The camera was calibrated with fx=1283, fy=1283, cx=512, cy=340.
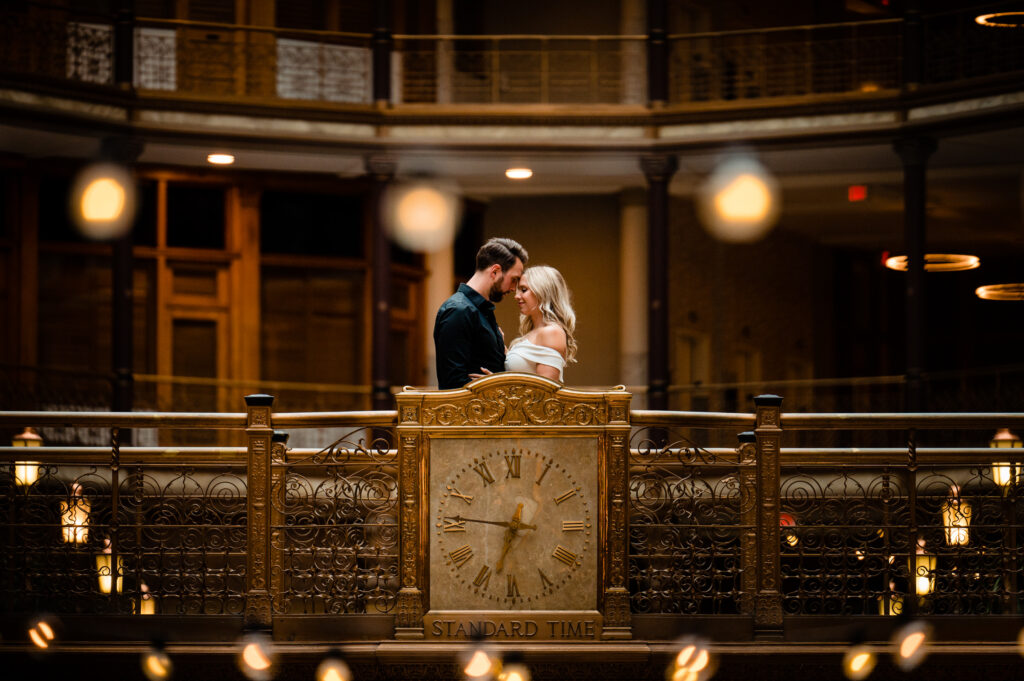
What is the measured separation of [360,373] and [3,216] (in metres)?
4.78

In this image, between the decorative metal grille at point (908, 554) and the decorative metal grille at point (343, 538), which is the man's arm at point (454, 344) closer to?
the decorative metal grille at point (343, 538)

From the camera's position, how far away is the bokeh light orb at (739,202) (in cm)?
1727

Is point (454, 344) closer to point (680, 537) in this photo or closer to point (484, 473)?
point (484, 473)

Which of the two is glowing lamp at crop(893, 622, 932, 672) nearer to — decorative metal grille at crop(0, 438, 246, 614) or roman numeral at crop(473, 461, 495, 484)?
roman numeral at crop(473, 461, 495, 484)

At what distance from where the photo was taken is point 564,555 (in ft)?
21.8

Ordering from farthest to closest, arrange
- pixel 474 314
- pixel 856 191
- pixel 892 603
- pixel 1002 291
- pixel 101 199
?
pixel 856 191
pixel 101 199
pixel 1002 291
pixel 892 603
pixel 474 314

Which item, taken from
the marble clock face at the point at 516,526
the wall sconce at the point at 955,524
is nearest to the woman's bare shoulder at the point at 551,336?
the marble clock face at the point at 516,526

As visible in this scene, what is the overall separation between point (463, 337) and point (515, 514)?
3.17 feet

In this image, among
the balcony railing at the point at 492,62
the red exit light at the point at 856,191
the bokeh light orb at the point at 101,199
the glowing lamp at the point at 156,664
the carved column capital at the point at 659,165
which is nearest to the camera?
the glowing lamp at the point at 156,664

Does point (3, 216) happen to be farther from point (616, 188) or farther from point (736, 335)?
point (736, 335)

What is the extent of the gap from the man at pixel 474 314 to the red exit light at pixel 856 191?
39.1 feet

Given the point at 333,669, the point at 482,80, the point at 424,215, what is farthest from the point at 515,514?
the point at 482,80

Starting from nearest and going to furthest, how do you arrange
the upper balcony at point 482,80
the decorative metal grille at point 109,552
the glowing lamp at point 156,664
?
1. the glowing lamp at point 156,664
2. the decorative metal grille at point 109,552
3. the upper balcony at point 482,80

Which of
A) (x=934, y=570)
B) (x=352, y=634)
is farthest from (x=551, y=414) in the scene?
(x=934, y=570)
